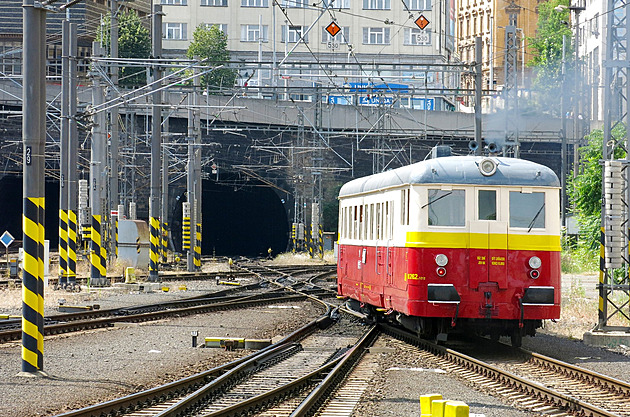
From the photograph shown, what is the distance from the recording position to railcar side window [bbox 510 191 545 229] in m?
15.3

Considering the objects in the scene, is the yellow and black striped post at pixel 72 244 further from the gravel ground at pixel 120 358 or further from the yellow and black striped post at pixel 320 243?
the yellow and black striped post at pixel 320 243

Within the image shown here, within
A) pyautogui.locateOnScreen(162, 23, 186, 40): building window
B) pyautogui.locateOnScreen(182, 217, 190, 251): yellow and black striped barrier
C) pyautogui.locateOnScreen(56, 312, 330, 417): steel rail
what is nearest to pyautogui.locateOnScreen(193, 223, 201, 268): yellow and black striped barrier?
pyautogui.locateOnScreen(182, 217, 190, 251): yellow and black striped barrier

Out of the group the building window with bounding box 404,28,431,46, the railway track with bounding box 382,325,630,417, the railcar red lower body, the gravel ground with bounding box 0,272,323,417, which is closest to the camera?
the railway track with bounding box 382,325,630,417

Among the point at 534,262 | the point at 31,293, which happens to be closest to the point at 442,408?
the point at 31,293

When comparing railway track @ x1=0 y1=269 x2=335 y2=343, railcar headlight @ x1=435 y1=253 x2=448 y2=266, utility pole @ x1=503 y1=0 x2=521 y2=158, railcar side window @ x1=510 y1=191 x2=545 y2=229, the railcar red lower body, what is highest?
utility pole @ x1=503 y1=0 x2=521 y2=158

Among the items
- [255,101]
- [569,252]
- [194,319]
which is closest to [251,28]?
[255,101]

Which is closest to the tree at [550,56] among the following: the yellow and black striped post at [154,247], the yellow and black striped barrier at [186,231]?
the yellow and black striped barrier at [186,231]

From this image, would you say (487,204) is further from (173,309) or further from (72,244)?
(72,244)

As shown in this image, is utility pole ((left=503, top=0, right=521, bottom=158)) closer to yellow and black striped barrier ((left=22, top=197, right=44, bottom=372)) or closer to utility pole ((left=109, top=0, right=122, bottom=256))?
utility pole ((left=109, top=0, right=122, bottom=256))

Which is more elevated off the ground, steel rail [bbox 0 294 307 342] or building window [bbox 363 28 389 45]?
building window [bbox 363 28 389 45]

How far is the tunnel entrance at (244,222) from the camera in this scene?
227 ft

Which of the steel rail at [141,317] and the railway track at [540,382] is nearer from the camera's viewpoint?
the railway track at [540,382]

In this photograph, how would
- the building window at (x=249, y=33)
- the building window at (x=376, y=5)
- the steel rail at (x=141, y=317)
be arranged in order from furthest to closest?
1. the building window at (x=249, y=33)
2. the building window at (x=376, y=5)
3. the steel rail at (x=141, y=317)

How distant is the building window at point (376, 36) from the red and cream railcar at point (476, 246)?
67.0 metres
